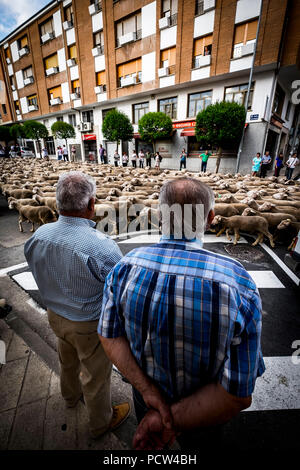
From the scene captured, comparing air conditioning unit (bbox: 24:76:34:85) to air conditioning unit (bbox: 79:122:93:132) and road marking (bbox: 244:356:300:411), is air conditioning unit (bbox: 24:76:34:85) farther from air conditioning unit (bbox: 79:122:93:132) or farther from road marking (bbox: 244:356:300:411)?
road marking (bbox: 244:356:300:411)

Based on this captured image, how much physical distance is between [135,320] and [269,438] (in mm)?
1901

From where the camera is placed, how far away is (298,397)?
2.21 m

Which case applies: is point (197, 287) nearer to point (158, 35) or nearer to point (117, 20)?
point (158, 35)

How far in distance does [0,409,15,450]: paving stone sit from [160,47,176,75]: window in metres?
25.3

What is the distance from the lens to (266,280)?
13.9ft

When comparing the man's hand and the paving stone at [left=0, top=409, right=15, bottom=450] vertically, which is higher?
the man's hand

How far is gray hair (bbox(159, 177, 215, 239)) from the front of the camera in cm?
105

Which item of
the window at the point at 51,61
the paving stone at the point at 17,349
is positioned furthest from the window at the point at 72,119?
the paving stone at the point at 17,349

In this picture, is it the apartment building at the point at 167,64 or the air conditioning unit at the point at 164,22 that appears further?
the air conditioning unit at the point at 164,22

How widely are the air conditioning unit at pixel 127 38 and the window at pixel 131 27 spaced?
0.21 meters

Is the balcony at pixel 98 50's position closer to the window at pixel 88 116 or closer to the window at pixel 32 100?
the window at pixel 88 116

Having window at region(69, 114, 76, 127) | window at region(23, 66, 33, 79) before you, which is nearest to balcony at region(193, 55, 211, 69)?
window at region(69, 114, 76, 127)

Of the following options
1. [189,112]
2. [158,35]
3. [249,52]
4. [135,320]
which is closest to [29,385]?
[135,320]

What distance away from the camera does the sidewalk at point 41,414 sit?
1684 millimetres
